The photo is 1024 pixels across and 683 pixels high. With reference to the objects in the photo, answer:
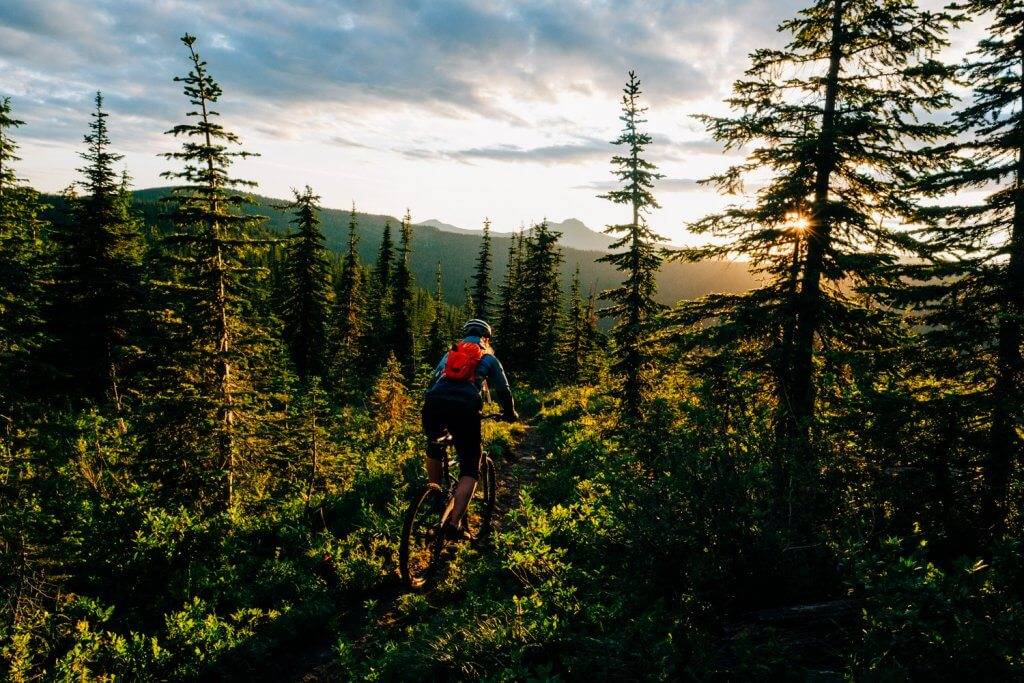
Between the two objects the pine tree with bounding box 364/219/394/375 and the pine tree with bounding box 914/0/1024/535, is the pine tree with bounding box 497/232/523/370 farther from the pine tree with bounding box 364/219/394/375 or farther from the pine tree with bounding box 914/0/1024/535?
the pine tree with bounding box 914/0/1024/535

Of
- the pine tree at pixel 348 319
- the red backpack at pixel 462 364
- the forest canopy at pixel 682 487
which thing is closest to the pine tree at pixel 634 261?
the forest canopy at pixel 682 487

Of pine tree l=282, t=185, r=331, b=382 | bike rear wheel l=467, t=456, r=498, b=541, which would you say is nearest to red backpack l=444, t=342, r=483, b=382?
bike rear wheel l=467, t=456, r=498, b=541

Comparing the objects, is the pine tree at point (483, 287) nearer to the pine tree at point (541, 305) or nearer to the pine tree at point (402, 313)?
the pine tree at point (541, 305)

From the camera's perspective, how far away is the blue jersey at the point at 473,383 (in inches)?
257

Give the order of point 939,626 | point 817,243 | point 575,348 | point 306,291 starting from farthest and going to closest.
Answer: point 575,348
point 306,291
point 817,243
point 939,626

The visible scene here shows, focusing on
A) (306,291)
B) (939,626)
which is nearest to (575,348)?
(306,291)

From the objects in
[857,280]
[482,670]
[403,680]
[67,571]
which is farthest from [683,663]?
[857,280]

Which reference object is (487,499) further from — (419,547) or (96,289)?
(96,289)

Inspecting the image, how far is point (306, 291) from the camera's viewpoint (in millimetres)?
38000

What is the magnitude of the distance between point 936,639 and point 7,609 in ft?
27.0

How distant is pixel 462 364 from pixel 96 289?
93.1 feet

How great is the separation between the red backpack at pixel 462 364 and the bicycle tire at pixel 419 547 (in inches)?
62.1

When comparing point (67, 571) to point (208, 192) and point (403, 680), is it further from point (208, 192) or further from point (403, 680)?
point (208, 192)

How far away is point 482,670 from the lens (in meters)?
4.48
